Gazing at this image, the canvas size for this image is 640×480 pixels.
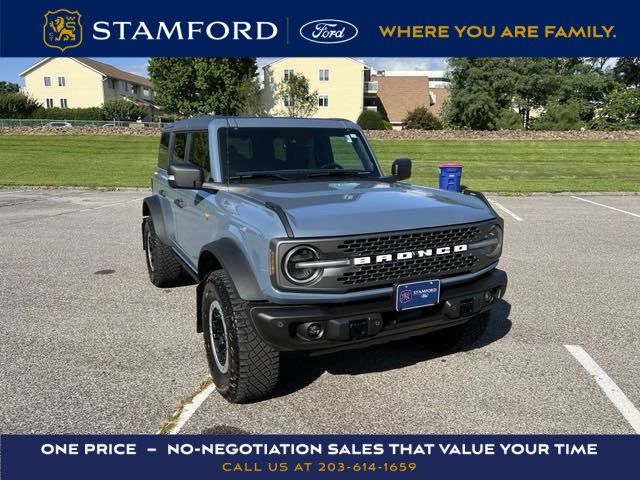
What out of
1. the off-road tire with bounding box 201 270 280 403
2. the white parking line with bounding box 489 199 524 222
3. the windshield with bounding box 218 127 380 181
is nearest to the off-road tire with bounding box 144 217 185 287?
the windshield with bounding box 218 127 380 181

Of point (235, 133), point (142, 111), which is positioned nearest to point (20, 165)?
point (235, 133)

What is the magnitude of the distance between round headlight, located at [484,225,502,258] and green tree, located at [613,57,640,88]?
201ft

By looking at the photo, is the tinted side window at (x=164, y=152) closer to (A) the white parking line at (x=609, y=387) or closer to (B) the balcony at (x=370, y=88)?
(A) the white parking line at (x=609, y=387)

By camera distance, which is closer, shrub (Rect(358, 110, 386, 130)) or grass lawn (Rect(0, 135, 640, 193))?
grass lawn (Rect(0, 135, 640, 193))

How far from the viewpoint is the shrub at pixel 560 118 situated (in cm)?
4347

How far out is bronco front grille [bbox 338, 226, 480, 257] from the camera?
2967mm

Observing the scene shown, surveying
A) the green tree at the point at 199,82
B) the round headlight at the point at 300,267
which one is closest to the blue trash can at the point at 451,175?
the round headlight at the point at 300,267

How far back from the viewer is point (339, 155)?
15.1 ft

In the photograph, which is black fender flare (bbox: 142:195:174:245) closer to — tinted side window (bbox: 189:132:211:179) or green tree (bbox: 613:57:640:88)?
tinted side window (bbox: 189:132:211:179)

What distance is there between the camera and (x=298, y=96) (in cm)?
4638

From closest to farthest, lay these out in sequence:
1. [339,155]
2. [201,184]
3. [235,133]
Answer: [201,184] < [235,133] < [339,155]

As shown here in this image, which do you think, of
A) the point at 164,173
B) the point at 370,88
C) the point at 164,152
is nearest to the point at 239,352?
the point at 164,173
